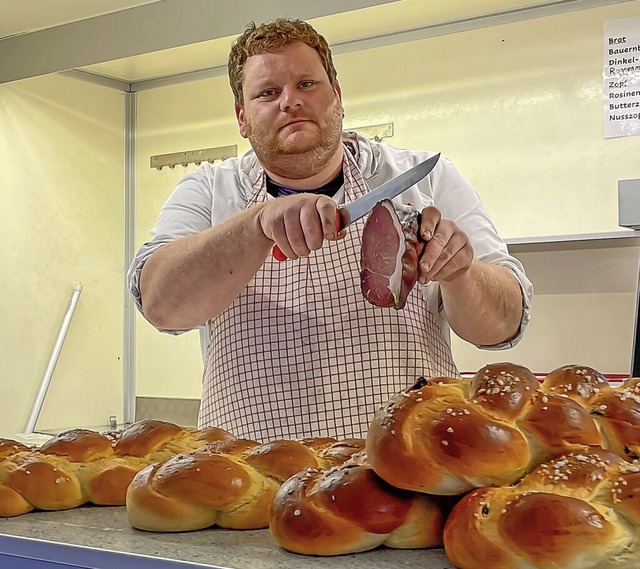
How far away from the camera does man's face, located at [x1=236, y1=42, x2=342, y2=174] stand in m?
1.44

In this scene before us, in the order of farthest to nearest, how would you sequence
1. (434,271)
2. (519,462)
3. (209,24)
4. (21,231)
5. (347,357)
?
(21,231)
(209,24)
(347,357)
(434,271)
(519,462)

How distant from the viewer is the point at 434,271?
3.33 feet

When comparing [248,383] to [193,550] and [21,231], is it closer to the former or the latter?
[193,550]

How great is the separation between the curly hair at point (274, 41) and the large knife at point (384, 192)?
0.63 metres

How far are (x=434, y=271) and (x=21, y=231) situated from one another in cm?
217

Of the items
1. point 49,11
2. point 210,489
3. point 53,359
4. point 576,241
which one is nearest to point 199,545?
point 210,489

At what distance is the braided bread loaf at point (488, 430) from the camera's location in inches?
25.4

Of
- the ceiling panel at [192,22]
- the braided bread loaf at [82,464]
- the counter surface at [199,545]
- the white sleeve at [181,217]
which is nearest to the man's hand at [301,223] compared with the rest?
the braided bread loaf at [82,464]

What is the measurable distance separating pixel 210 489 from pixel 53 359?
230cm

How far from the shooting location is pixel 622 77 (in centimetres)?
237

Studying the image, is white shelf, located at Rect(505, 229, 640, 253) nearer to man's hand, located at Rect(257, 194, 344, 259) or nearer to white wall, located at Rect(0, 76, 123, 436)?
man's hand, located at Rect(257, 194, 344, 259)

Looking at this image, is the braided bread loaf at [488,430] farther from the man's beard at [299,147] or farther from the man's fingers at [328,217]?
the man's beard at [299,147]

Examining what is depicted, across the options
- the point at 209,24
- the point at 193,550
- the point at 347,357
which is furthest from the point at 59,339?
the point at 193,550

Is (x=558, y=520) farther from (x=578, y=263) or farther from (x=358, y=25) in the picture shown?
(x=358, y=25)
